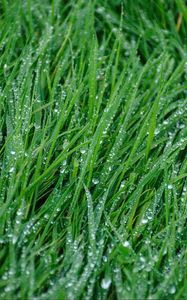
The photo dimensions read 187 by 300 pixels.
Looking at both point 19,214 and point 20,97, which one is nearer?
point 19,214

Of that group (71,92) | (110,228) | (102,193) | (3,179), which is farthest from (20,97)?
(110,228)

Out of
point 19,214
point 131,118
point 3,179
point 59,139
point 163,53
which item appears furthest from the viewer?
point 163,53

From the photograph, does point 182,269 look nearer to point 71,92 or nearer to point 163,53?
point 71,92

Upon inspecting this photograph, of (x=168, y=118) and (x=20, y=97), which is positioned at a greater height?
(x=20, y=97)

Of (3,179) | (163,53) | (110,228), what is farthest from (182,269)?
(163,53)

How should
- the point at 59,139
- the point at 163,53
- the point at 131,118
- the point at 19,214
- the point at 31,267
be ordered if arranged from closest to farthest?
the point at 31,267
the point at 19,214
the point at 59,139
the point at 131,118
the point at 163,53

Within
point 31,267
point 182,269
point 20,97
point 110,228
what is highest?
point 20,97
